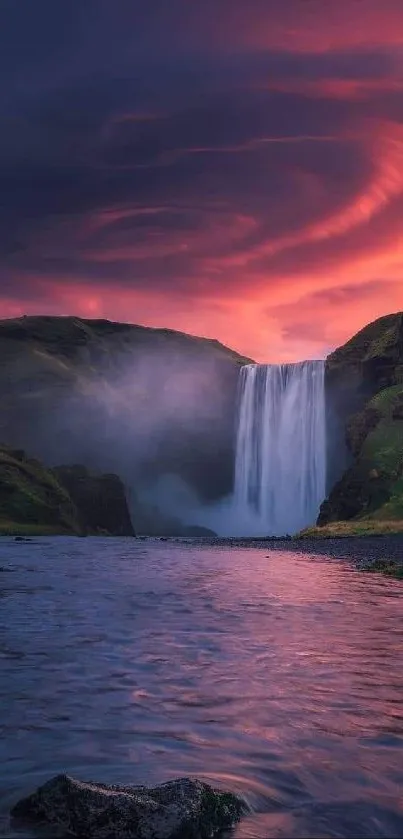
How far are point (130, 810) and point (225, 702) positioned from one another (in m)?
5.34

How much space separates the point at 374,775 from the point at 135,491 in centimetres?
17906

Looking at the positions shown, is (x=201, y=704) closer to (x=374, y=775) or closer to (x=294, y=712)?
(x=294, y=712)

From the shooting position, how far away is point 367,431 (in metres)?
114

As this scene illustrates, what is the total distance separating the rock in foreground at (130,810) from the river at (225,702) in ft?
0.85

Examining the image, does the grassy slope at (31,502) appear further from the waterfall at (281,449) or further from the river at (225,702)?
the river at (225,702)

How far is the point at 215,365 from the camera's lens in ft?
636

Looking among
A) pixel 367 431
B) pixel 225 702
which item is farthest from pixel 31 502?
pixel 225 702

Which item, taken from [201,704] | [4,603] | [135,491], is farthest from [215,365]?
[201,704]

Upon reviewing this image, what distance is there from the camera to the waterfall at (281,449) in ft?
435

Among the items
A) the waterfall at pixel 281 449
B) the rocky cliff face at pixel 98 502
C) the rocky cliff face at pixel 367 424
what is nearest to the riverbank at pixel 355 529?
the rocky cliff face at pixel 367 424

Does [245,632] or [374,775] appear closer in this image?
[374,775]

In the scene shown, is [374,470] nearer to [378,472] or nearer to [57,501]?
[378,472]

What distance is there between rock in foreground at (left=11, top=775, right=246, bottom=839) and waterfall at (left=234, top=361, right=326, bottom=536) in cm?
12619

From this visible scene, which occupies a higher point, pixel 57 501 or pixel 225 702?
pixel 57 501
